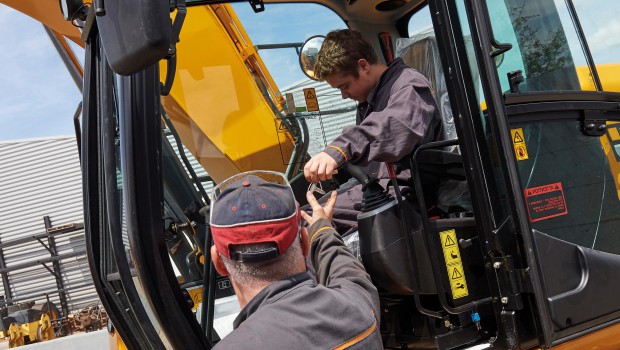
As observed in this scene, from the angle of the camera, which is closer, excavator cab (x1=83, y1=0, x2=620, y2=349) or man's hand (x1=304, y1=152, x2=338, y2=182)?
excavator cab (x1=83, y1=0, x2=620, y2=349)

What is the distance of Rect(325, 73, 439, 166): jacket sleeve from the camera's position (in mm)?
2299

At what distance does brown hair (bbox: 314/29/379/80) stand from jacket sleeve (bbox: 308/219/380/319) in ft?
2.92

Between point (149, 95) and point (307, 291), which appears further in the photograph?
point (149, 95)

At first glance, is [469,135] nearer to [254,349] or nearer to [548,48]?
[548,48]

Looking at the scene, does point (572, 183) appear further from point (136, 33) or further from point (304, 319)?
point (136, 33)

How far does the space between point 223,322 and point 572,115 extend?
5.02 ft

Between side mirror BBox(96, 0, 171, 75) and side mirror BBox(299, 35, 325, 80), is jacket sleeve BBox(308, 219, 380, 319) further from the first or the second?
side mirror BBox(299, 35, 325, 80)

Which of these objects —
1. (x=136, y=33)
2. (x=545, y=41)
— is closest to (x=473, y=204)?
(x=545, y=41)

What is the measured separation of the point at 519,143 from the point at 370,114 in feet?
1.89

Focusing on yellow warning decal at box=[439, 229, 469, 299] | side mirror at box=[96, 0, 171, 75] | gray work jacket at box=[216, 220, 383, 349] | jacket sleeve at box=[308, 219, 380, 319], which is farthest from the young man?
side mirror at box=[96, 0, 171, 75]

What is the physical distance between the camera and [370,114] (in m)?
2.49

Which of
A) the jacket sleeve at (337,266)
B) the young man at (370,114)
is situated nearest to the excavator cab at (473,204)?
the young man at (370,114)

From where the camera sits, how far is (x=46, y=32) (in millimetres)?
3291

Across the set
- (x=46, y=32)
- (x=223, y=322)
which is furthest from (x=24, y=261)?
(x=223, y=322)
